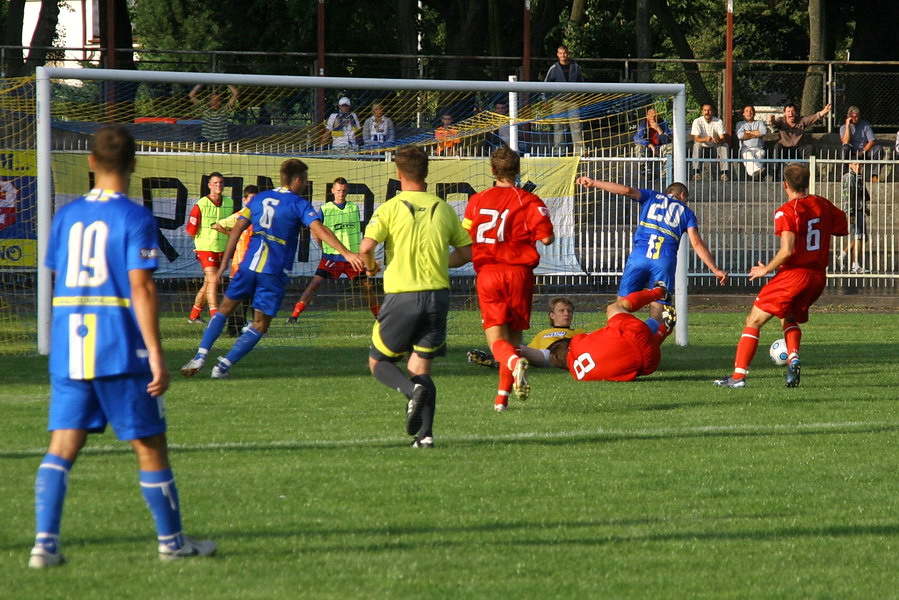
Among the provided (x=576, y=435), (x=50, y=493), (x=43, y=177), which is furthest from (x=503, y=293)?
(x=43, y=177)

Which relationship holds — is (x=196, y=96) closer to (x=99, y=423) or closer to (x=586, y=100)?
(x=586, y=100)

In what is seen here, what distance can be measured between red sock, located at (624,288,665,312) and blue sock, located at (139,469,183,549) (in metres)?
7.09

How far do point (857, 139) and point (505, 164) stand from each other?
15.7m

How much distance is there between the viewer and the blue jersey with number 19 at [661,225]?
12367 mm

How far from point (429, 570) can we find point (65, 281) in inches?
73.5

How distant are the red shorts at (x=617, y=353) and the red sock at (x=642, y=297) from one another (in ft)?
0.94

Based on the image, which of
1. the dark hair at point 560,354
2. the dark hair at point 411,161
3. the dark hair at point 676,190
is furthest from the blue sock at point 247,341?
the dark hair at point 676,190

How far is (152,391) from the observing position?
16.0ft

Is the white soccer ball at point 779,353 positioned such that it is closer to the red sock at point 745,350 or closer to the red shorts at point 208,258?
the red sock at point 745,350

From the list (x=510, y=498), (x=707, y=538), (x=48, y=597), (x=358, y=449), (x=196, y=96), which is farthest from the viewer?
(x=196, y=96)

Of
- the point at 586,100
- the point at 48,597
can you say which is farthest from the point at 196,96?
the point at 48,597

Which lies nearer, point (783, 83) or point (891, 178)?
point (891, 178)

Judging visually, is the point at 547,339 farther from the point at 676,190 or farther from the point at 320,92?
the point at 320,92

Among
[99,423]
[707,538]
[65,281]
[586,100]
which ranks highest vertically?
[586,100]
